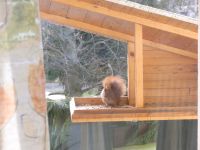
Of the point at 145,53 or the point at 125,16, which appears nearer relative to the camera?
the point at 125,16

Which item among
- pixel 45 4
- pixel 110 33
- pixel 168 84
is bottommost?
pixel 168 84

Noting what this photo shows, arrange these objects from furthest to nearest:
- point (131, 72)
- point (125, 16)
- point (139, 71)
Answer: point (131, 72) < point (139, 71) < point (125, 16)

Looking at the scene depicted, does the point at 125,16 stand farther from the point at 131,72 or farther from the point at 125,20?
the point at 131,72

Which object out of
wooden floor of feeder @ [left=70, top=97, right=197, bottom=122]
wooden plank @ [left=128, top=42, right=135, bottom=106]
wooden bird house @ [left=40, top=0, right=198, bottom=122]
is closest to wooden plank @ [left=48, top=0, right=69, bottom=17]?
wooden bird house @ [left=40, top=0, right=198, bottom=122]

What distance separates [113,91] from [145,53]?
8.7 inches

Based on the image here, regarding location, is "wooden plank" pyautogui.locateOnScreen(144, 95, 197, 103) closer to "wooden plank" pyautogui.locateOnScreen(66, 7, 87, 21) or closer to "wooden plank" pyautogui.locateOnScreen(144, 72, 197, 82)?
"wooden plank" pyautogui.locateOnScreen(144, 72, 197, 82)

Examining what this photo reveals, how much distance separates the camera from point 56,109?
212 centimetres

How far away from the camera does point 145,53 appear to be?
4.84 feet

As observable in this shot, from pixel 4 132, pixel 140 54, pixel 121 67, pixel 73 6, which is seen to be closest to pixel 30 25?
pixel 4 132

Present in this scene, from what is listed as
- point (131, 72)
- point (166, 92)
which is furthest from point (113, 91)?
point (166, 92)

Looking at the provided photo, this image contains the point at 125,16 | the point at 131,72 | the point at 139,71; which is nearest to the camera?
the point at 125,16

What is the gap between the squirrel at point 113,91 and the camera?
1422 millimetres

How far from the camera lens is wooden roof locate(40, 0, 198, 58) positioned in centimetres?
125

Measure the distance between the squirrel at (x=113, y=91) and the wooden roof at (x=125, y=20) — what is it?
0.20 m
